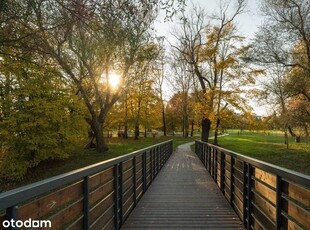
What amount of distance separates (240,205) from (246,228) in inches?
23.5

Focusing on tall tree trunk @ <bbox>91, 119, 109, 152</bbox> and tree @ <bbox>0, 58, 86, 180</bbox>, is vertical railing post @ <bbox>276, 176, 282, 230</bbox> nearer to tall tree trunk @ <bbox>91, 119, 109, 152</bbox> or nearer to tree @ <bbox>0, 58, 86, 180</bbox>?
tree @ <bbox>0, 58, 86, 180</bbox>

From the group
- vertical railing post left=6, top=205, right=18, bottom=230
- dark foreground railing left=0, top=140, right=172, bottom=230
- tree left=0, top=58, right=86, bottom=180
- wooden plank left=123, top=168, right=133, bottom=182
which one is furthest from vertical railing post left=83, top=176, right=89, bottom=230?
tree left=0, top=58, right=86, bottom=180

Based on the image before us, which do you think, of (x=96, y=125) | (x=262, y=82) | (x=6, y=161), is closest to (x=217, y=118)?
(x=262, y=82)

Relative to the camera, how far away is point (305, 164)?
17375 mm

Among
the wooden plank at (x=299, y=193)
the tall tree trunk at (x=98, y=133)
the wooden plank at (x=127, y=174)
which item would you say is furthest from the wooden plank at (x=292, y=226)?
the tall tree trunk at (x=98, y=133)

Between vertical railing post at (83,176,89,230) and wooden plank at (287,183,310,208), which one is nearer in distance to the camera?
wooden plank at (287,183,310,208)

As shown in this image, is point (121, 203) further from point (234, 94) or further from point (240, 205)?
point (234, 94)

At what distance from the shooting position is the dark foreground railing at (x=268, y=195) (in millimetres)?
2893

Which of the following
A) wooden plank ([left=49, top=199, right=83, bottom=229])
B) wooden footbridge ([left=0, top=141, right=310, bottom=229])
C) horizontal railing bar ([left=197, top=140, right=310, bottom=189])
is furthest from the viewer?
horizontal railing bar ([left=197, top=140, right=310, bottom=189])

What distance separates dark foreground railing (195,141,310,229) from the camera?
2.89 metres

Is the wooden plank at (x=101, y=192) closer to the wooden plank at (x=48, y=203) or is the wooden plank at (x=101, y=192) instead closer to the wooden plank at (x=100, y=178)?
the wooden plank at (x=100, y=178)

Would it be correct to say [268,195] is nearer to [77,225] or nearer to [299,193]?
[299,193]

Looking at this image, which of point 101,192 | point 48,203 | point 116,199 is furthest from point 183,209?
point 48,203

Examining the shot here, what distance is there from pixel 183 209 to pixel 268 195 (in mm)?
2687
